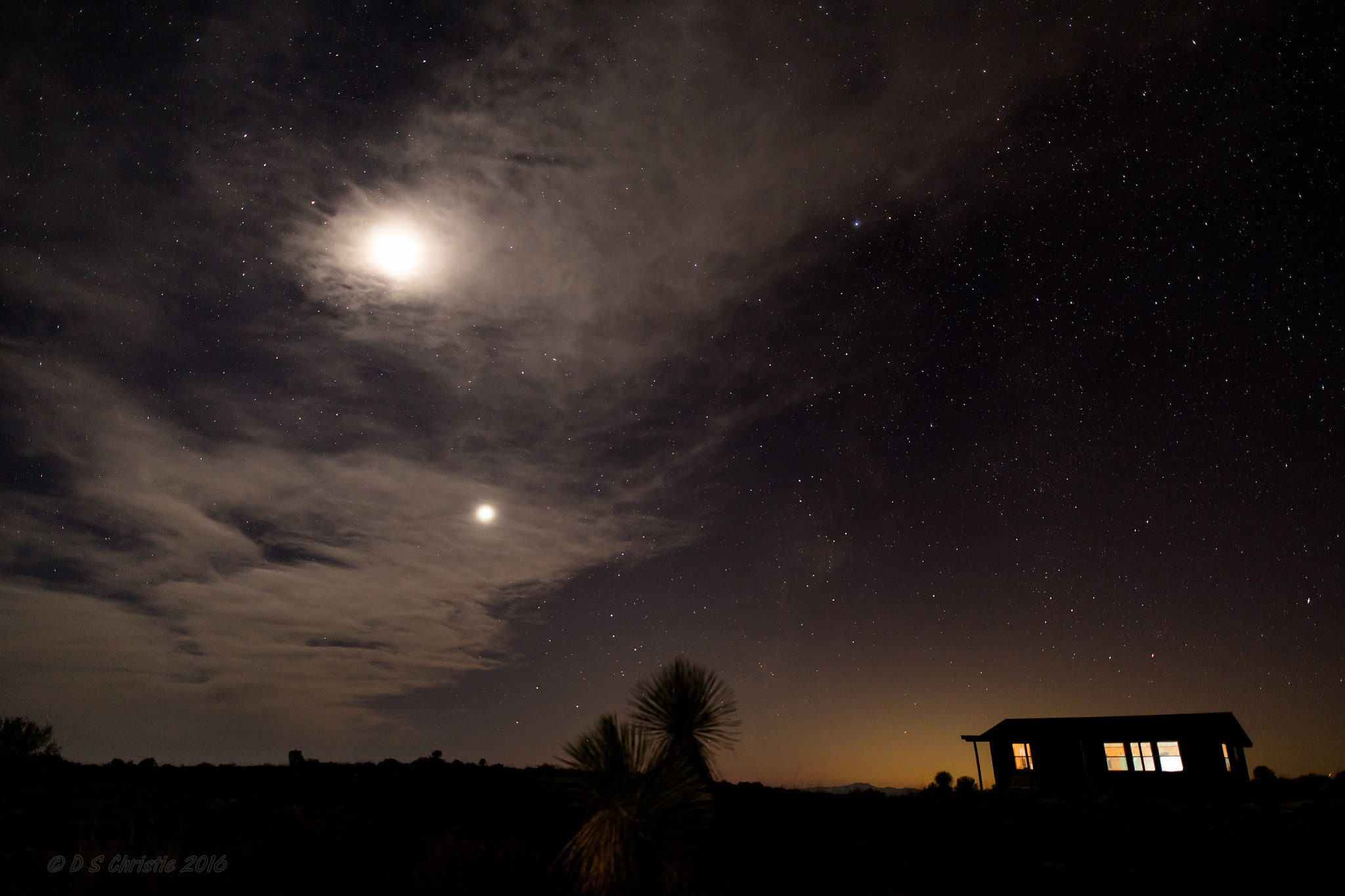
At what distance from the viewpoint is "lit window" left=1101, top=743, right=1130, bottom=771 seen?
26188mm

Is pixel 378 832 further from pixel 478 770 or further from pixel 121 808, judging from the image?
pixel 478 770

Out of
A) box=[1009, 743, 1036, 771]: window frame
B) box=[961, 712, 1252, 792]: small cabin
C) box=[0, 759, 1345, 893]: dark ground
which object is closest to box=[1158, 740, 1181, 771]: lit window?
box=[961, 712, 1252, 792]: small cabin

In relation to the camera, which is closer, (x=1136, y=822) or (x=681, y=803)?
(x=681, y=803)

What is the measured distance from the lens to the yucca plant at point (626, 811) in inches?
267

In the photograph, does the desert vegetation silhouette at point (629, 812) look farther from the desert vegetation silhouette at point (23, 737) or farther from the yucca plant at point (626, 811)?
the desert vegetation silhouette at point (23, 737)

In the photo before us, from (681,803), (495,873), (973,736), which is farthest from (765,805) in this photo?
(973,736)

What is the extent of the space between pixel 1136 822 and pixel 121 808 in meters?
21.2

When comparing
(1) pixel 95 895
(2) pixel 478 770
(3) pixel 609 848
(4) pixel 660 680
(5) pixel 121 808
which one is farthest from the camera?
(2) pixel 478 770

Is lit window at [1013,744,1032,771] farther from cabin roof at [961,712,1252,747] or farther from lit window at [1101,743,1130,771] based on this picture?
lit window at [1101,743,1130,771]

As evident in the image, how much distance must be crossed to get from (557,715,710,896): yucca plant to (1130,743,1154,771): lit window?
1067 inches

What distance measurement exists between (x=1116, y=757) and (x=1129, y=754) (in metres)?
0.49

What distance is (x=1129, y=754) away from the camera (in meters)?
26.3

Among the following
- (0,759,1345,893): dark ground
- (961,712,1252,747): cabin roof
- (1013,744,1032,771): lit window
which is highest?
(961,712,1252,747): cabin roof

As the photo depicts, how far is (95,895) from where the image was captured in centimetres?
795
